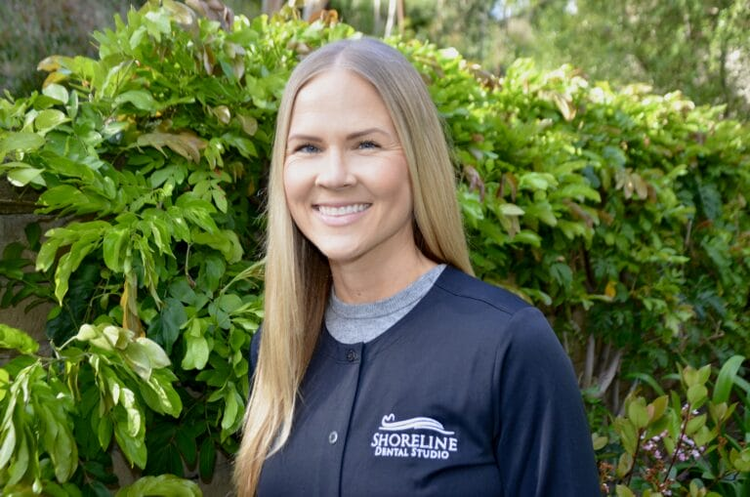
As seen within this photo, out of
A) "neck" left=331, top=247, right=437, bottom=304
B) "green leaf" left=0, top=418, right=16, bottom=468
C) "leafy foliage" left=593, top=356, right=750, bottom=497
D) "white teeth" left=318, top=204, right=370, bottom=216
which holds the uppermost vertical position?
"white teeth" left=318, top=204, right=370, bottom=216

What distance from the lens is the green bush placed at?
1936 millimetres

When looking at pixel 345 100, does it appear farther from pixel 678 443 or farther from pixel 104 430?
pixel 678 443

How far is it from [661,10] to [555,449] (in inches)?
412

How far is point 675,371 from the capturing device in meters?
4.65

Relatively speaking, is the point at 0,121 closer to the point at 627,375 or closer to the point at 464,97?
the point at 464,97

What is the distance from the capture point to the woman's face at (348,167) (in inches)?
68.2

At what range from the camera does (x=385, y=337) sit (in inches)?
70.7

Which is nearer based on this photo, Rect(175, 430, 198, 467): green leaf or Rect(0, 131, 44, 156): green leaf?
Rect(0, 131, 44, 156): green leaf

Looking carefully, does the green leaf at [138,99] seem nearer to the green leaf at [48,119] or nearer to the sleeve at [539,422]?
the green leaf at [48,119]

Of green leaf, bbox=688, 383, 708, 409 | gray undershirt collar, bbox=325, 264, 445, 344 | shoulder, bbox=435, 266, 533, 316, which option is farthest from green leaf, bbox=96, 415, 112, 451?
green leaf, bbox=688, 383, 708, 409

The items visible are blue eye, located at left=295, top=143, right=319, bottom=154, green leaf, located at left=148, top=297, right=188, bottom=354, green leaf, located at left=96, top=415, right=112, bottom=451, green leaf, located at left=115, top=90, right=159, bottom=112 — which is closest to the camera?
blue eye, located at left=295, top=143, right=319, bottom=154

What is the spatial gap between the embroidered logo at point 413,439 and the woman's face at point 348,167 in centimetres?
36

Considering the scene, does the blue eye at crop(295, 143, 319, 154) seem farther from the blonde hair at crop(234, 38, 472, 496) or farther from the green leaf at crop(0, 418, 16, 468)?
the green leaf at crop(0, 418, 16, 468)

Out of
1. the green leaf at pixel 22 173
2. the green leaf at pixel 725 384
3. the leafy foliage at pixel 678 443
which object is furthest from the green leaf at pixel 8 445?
the green leaf at pixel 725 384
